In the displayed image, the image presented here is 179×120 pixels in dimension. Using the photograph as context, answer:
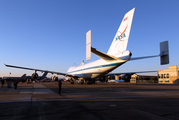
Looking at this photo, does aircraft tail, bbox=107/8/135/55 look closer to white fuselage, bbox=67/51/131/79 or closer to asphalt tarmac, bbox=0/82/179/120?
white fuselage, bbox=67/51/131/79

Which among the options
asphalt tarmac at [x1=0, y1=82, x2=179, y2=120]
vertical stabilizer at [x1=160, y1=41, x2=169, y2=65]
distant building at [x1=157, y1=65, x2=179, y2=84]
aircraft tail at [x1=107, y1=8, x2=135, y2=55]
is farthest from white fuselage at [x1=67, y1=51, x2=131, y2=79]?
distant building at [x1=157, y1=65, x2=179, y2=84]

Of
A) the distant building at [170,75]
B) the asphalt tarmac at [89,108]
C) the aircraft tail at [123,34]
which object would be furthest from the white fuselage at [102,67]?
the distant building at [170,75]

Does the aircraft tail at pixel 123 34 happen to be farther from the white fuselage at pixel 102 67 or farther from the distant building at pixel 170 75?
the distant building at pixel 170 75

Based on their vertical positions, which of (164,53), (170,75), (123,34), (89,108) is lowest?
(89,108)

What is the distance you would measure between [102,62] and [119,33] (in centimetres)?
588

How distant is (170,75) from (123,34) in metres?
48.3

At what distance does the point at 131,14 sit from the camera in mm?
18812

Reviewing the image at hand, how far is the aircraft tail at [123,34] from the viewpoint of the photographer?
63.1ft

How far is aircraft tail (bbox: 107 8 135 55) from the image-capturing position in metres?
19.2

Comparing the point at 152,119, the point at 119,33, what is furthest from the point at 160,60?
the point at 152,119

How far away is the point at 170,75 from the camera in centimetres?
5844

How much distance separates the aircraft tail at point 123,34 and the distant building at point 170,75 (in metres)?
44.0

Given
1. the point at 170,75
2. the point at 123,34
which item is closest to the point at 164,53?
the point at 123,34

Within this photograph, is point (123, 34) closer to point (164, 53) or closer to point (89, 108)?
point (164, 53)
